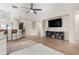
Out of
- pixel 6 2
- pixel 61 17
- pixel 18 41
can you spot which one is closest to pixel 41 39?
pixel 18 41

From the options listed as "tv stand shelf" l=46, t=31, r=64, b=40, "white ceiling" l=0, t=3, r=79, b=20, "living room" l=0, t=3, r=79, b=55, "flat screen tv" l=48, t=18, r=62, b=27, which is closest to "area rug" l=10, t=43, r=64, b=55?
"living room" l=0, t=3, r=79, b=55

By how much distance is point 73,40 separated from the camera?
2045mm

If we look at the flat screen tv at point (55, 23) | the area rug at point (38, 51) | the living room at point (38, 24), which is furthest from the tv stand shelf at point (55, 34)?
the area rug at point (38, 51)

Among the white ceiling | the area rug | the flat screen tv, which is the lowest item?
the area rug

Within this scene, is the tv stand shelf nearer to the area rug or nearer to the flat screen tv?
the flat screen tv

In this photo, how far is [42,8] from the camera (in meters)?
2.13

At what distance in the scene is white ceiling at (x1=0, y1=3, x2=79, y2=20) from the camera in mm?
2057

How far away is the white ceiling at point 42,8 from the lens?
6.75 feet

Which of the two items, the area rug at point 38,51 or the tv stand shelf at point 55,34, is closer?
the area rug at point 38,51

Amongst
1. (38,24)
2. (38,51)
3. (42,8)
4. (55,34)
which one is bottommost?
(38,51)

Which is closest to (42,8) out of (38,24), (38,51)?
(38,24)

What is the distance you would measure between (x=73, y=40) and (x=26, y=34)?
0.97 metres

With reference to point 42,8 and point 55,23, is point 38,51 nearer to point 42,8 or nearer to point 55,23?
point 55,23

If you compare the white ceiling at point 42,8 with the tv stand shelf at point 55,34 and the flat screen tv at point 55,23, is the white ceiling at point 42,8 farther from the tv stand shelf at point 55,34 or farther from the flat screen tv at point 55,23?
the tv stand shelf at point 55,34
